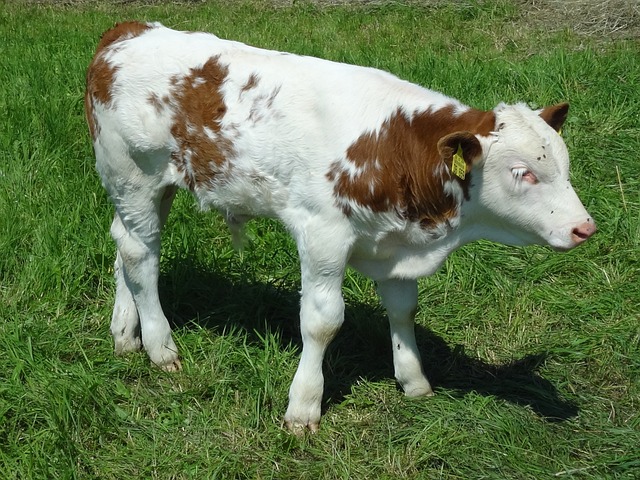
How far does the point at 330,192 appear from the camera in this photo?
423cm

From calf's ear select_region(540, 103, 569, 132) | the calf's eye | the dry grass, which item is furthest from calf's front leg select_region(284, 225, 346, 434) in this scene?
the dry grass

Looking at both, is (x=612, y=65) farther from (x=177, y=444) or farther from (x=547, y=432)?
(x=177, y=444)

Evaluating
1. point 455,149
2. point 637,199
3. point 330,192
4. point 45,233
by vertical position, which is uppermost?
point 455,149

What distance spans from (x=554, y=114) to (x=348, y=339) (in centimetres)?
180

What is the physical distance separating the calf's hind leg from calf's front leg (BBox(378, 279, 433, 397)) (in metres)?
1.24

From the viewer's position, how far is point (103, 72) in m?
4.82

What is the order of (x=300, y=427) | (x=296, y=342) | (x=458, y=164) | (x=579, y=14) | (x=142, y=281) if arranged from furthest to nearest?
(x=579, y=14)
(x=296, y=342)
(x=142, y=281)
(x=300, y=427)
(x=458, y=164)

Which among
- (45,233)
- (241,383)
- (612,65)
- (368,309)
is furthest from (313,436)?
(612,65)

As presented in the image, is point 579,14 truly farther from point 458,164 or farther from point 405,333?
point 458,164

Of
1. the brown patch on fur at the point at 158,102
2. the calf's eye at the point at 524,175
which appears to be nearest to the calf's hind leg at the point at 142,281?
the brown patch on fur at the point at 158,102

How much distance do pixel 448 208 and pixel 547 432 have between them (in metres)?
1.24

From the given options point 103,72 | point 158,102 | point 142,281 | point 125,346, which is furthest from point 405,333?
point 103,72

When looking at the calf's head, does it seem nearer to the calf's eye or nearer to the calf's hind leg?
the calf's eye

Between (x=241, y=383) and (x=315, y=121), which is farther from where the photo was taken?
(x=241, y=383)
